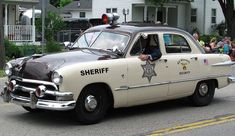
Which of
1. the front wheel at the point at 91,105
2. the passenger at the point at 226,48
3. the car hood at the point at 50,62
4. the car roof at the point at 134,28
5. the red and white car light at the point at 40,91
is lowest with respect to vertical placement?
the front wheel at the point at 91,105

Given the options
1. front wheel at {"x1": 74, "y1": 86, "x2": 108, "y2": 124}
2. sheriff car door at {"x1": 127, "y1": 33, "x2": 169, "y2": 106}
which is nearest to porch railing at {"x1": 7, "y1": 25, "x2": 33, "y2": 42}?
sheriff car door at {"x1": 127, "y1": 33, "x2": 169, "y2": 106}

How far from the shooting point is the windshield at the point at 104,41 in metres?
9.09

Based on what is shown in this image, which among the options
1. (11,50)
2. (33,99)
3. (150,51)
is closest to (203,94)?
(150,51)

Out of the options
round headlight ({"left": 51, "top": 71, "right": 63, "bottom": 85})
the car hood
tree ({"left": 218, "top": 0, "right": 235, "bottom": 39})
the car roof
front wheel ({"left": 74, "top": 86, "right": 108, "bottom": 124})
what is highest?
tree ({"left": 218, "top": 0, "right": 235, "bottom": 39})

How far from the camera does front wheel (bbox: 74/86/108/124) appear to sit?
8234 millimetres

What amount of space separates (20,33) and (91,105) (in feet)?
82.5

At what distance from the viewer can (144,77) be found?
8.99m

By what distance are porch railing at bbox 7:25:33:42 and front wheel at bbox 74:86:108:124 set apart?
24286 mm

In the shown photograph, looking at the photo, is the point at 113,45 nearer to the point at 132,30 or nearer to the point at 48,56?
the point at 132,30

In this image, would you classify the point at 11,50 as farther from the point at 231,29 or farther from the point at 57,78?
the point at 231,29

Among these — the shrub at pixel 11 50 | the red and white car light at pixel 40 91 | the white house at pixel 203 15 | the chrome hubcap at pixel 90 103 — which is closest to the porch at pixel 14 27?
the shrub at pixel 11 50

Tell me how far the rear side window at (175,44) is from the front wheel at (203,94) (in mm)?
825

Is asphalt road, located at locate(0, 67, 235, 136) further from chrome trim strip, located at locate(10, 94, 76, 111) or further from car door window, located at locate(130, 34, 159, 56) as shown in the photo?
car door window, located at locate(130, 34, 159, 56)

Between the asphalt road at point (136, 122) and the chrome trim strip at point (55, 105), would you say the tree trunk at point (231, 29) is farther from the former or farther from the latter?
the chrome trim strip at point (55, 105)
